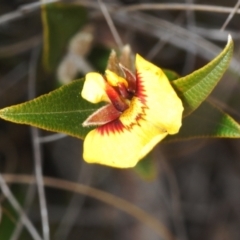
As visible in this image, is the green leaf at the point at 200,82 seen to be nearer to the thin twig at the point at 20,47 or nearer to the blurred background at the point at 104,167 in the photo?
the blurred background at the point at 104,167

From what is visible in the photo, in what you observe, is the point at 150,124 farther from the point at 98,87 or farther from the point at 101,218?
the point at 101,218

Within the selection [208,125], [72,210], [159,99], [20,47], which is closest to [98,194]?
[72,210]

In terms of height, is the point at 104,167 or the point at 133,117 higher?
the point at 133,117

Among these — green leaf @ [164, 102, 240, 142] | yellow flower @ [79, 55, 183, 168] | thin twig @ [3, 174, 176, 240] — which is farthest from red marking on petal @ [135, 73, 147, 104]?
thin twig @ [3, 174, 176, 240]

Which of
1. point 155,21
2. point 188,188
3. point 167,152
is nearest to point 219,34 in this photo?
point 155,21

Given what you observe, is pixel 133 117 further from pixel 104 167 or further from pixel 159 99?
pixel 104 167

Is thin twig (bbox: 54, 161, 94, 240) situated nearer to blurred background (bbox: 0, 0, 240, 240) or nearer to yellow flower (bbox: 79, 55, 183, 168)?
blurred background (bbox: 0, 0, 240, 240)

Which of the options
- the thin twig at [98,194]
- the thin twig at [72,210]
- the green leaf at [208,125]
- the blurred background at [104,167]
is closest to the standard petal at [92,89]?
the green leaf at [208,125]
